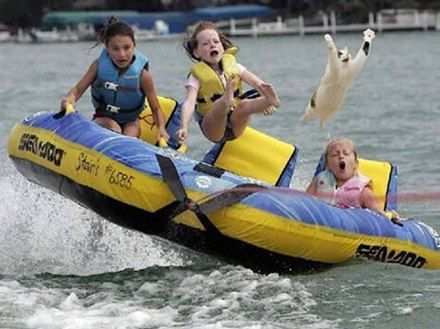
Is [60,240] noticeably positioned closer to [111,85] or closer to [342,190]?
[111,85]

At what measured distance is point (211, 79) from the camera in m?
7.77

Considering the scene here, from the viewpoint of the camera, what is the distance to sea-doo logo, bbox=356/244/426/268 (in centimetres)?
691

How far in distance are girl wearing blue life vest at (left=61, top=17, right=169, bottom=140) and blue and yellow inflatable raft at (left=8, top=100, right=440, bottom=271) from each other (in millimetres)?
547

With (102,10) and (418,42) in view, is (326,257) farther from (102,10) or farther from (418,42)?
Answer: (102,10)

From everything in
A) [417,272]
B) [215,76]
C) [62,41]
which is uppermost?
[215,76]

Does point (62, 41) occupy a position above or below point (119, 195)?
below

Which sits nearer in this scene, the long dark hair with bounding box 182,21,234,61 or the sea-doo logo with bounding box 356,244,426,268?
the sea-doo logo with bounding box 356,244,426,268

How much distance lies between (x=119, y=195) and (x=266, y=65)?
1074 inches

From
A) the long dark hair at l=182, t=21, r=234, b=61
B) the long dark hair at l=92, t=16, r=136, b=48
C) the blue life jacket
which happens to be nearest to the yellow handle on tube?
the blue life jacket

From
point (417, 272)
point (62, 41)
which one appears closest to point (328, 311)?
point (417, 272)

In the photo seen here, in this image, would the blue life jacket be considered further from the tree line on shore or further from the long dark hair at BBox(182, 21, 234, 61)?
the tree line on shore

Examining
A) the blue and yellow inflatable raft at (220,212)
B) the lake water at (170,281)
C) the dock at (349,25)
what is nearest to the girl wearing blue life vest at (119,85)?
the blue and yellow inflatable raft at (220,212)

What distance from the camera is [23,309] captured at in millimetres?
6223

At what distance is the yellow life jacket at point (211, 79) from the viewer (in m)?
7.77
